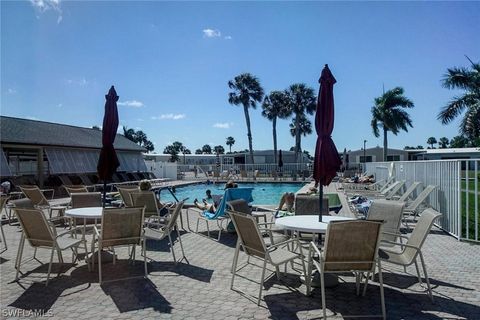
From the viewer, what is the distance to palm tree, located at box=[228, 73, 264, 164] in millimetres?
36531

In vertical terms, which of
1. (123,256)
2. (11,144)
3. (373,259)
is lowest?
(123,256)

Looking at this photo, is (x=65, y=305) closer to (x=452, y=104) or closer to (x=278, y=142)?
(x=452, y=104)

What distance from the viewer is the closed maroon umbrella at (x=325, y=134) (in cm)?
427

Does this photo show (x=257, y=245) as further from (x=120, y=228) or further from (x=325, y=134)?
(x=120, y=228)

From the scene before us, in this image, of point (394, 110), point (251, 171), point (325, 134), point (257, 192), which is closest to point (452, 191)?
point (325, 134)

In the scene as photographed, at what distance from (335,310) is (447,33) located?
8333 millimetres

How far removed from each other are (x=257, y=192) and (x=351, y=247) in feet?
56.5

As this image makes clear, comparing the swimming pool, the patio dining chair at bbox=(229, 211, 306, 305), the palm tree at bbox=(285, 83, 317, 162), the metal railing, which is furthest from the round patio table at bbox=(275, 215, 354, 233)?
the palm tree at bbox=(285, 83, 317, 162)

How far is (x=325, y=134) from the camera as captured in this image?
170 inches

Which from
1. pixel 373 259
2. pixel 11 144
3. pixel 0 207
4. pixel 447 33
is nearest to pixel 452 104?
pixel 447 33

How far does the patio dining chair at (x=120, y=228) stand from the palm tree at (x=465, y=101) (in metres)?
19.3

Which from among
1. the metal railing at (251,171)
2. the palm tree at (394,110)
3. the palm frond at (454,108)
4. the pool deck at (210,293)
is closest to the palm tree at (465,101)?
the palm frond at (454,108)

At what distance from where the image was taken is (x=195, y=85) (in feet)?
56.7

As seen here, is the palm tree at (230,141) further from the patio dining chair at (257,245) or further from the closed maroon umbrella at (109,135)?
the patio dining chair at (257,245)
